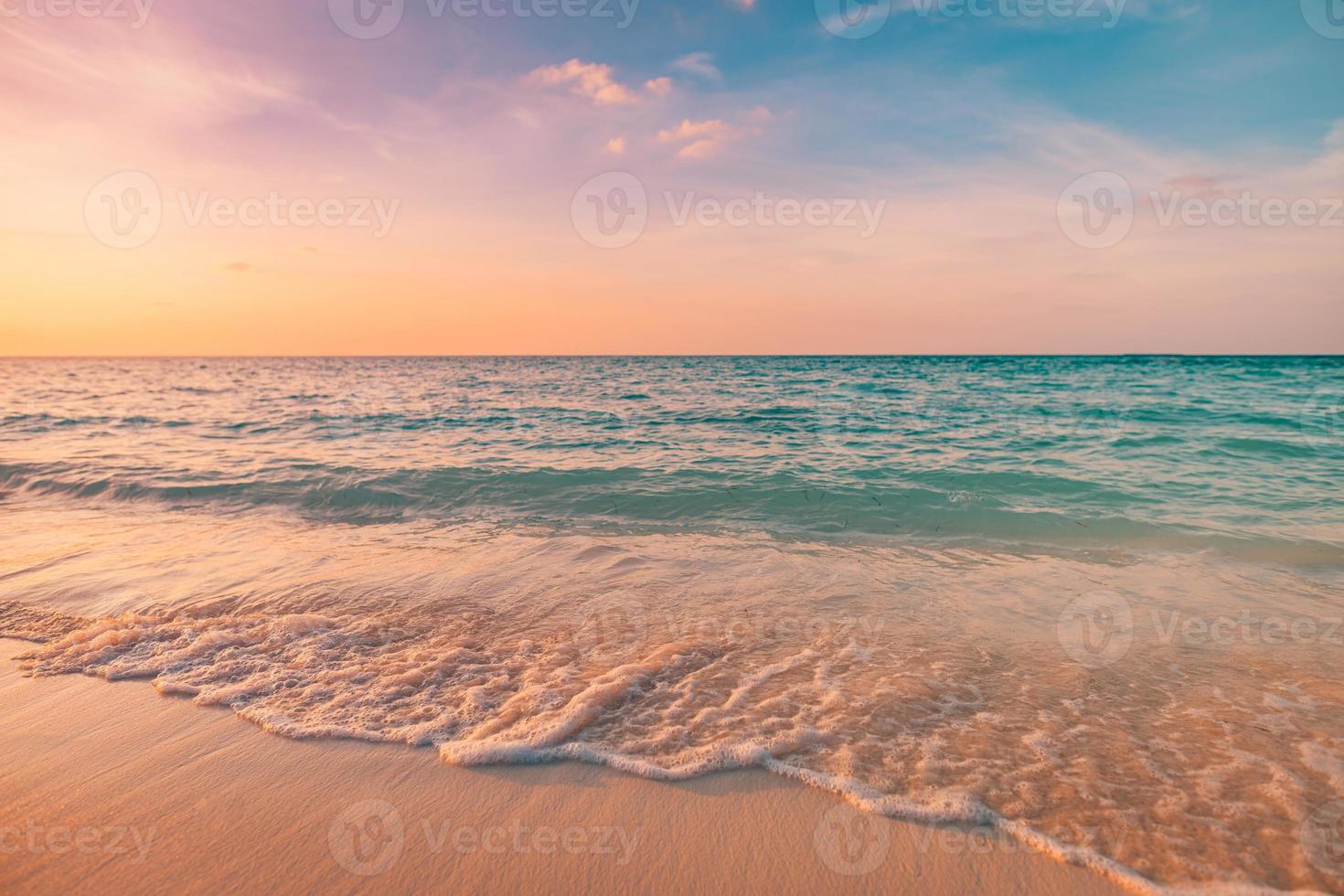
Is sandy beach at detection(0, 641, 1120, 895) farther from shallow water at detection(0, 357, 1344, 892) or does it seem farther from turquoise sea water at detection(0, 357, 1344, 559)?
turquoise sea water at detection(0, 357, 1344, 559)

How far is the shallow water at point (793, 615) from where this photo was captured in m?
3.01

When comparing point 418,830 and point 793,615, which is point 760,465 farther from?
point 418,830

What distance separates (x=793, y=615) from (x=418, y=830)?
3.12 m

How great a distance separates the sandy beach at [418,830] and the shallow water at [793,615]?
17 centimetres

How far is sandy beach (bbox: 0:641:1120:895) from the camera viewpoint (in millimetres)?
2377

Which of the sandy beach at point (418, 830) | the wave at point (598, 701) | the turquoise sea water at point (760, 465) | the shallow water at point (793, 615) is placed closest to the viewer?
the sandy beach at point (418, 830)

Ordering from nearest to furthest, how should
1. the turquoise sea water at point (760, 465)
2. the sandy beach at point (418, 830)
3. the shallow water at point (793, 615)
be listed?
the sandy beach at point (418, 830)
the shallow water at point (793, 615)
the turquoise sea water at point (760, 465)

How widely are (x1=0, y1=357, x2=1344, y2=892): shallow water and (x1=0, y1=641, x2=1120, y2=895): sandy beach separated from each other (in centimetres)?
17

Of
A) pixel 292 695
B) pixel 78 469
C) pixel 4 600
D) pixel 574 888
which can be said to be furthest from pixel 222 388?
pixel 574 888

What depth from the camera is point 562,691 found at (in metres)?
3.71

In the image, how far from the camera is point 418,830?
2615 mm

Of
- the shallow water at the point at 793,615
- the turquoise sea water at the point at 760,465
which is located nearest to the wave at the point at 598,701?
the shallow water at the point at 793,615

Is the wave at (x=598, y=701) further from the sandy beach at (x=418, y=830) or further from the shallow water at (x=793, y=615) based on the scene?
the sandy beach at (x=418, y=830)

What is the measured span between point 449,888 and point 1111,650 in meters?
4.38
